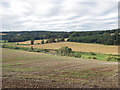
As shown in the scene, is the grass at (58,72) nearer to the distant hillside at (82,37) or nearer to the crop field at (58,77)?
the crop field at (58,77)

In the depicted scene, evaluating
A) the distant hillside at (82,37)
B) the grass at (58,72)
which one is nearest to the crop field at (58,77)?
→ the grass at (58,72)

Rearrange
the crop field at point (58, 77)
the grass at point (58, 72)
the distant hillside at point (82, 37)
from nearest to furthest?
the crop field at point (58, 77) < the grass at point (58, 72) < the distant hillside at point (82, 37)

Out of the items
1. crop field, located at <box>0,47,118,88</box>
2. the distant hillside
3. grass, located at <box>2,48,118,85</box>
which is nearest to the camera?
crop field, located at <box>0,47,118,88</box>

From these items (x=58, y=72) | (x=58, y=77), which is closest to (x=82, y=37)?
(x=58, y=72)

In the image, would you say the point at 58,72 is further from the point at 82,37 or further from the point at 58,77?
the point at 82,37

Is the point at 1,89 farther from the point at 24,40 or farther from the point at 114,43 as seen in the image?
the point at 24,40

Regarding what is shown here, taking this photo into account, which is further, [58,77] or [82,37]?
[82,37]

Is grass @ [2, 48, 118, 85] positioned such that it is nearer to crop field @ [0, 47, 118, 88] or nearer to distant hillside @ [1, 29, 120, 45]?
crop field @ [0, 47, 118, 88]

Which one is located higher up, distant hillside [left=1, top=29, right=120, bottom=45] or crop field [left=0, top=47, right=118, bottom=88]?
distant hillside [left=1, top=29, right=120, bottom=45]

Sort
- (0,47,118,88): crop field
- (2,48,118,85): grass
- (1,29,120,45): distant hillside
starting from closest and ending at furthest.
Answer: (0,47,118,88): crop field
(2,48,118,85): grass
(1,29,120,45): distant hillside

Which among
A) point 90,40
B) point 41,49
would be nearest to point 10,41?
point 41,49

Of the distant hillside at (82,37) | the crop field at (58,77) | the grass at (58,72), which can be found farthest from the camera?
the distant hillside at (82,37)

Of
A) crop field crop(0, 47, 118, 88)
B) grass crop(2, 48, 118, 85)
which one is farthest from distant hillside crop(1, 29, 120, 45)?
crop field crop(0, 47, 118, 88)

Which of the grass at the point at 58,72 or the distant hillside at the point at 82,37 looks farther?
the distant hillside at the point at 82,37
